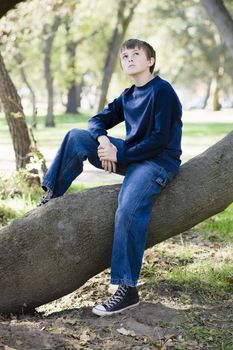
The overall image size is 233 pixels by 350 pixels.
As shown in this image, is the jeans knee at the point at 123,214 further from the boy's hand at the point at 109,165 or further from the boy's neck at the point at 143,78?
A: the boy's neck at the point at 143,78

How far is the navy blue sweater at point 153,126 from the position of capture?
3.78 meters

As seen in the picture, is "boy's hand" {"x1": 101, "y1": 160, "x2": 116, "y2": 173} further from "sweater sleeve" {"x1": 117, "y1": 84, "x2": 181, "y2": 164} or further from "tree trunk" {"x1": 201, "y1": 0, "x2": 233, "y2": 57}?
"tree trunk" {"x1": 201, "y1": 0, "x2": 233, "y2": 57}

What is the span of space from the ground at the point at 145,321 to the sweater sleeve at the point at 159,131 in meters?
1.07

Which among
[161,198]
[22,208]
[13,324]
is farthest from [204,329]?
[22,208]

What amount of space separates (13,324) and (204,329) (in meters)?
1.23

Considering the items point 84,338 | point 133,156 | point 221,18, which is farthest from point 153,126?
point 221,18

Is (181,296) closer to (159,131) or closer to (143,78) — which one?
(159,131)

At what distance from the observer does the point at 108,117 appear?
14.1ft

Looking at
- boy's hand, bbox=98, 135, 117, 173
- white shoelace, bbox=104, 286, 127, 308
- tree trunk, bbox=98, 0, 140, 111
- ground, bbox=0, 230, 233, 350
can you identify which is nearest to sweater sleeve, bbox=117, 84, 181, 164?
boy's hand, bbox=98, 135, 117, 173

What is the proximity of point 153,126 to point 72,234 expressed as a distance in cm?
90

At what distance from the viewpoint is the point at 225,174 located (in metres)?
4.10

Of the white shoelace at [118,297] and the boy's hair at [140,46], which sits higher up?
the boy's hair at [140,46]

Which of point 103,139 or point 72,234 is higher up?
point 103,139

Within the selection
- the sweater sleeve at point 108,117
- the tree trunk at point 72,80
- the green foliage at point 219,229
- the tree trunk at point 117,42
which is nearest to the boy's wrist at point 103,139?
the sweater sleeve at point 108,117
